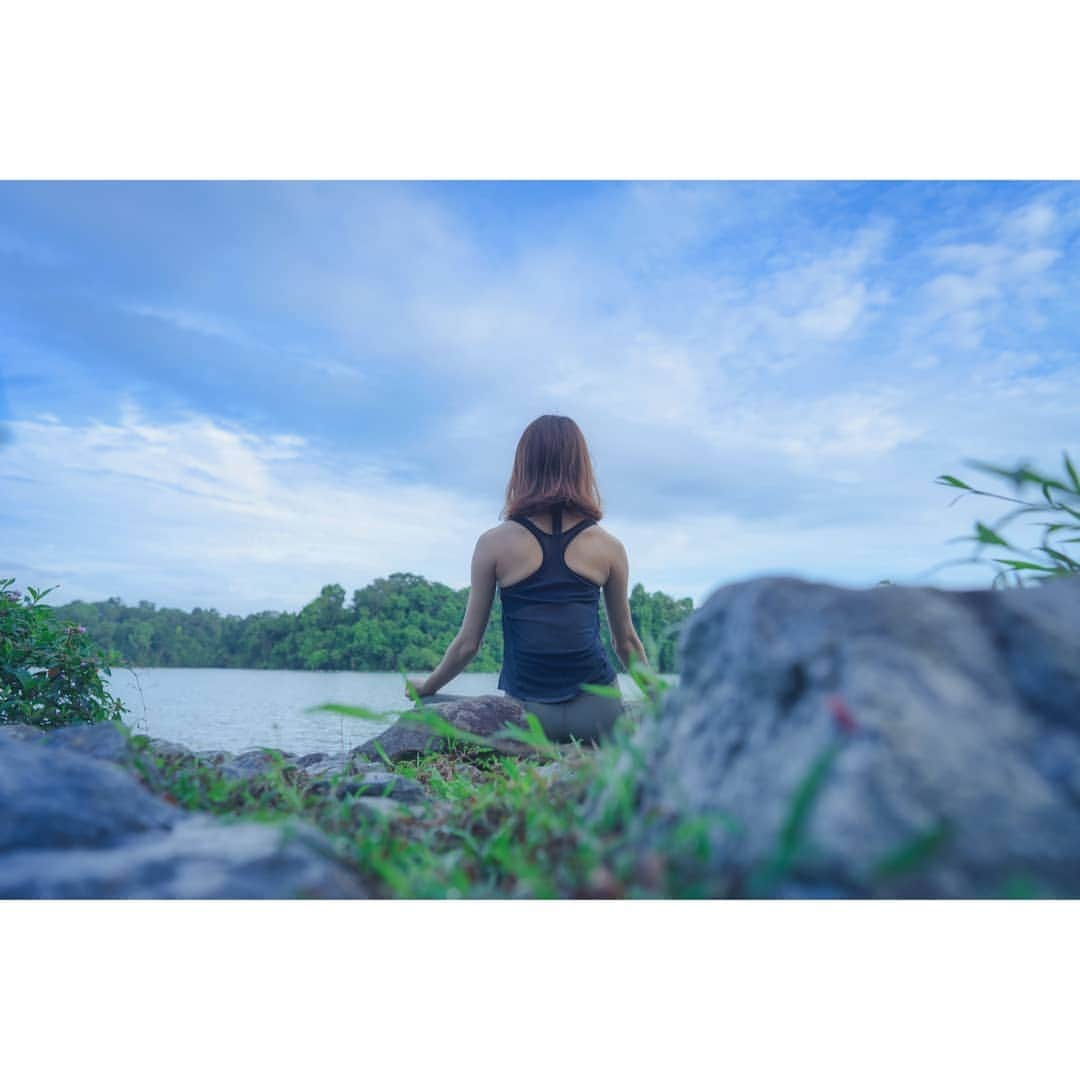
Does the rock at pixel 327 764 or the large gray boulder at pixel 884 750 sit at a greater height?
the large gray boulder at pixel 884 750

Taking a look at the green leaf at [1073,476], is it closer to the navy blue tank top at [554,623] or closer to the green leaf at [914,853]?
the green leaf at [914,853]

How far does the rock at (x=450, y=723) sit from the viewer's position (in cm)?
490

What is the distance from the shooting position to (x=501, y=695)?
205 inches

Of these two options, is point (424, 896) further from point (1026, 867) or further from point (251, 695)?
point (251, 695)

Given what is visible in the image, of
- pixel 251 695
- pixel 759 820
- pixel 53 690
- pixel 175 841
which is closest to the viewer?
pixel 759 820

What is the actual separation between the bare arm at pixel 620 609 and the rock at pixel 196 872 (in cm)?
335

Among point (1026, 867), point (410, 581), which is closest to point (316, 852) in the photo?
point (1026, 867)

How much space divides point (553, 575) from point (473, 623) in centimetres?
59

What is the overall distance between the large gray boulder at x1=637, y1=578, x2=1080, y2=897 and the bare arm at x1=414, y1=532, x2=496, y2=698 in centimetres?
302

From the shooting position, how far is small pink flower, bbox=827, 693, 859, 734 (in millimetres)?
1153

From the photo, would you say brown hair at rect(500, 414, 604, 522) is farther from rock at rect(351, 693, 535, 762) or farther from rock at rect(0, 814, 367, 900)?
rock at rect(0, 814, 367, 900)

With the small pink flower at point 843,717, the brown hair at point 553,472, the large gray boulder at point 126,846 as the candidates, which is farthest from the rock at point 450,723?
the small pink flower at point 843,717

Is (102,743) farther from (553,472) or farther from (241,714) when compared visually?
(241,714)

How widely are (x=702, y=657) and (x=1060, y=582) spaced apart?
2.58 ft
